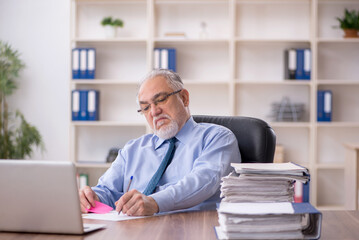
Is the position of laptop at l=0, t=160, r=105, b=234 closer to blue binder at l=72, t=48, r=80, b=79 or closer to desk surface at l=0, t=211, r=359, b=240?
desk surface at l=0, t=211, r=359, b=240

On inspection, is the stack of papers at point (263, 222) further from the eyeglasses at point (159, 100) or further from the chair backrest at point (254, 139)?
the eyeglasses at point (159, 100)

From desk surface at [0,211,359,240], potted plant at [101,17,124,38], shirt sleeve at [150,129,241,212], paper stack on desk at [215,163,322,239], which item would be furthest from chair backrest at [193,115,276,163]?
potted plant at [101,17,124,38]

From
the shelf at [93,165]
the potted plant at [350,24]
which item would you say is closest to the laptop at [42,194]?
the shelf at [93,165]

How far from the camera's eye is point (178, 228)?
1305 mm

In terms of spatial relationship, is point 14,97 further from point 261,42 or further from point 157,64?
point 261,42

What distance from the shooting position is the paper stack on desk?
1100mm

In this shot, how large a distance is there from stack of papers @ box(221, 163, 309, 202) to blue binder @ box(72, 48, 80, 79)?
132 inches

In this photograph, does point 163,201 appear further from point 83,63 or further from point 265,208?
point 83,63

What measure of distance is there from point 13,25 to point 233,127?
10.9 ft

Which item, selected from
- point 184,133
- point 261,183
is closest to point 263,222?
point 261,183

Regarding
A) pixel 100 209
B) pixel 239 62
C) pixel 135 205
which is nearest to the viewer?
pixel 135 205

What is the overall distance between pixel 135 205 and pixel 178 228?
0.67 ft

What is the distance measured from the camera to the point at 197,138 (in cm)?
201

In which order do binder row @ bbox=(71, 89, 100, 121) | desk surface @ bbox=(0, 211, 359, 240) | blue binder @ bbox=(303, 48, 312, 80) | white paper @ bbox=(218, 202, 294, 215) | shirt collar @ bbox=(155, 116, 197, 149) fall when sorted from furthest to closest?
binder row @ bbox=(71, 89, 100, 121), blue binder @ bbox=(303, 48, 312, 80), shirt collar @ bbox=(155, 116, 197, 149), desk surface @ bbox=(0, 211, 359, 240), white paper @ bbox=(218, 202, 294, 215)
